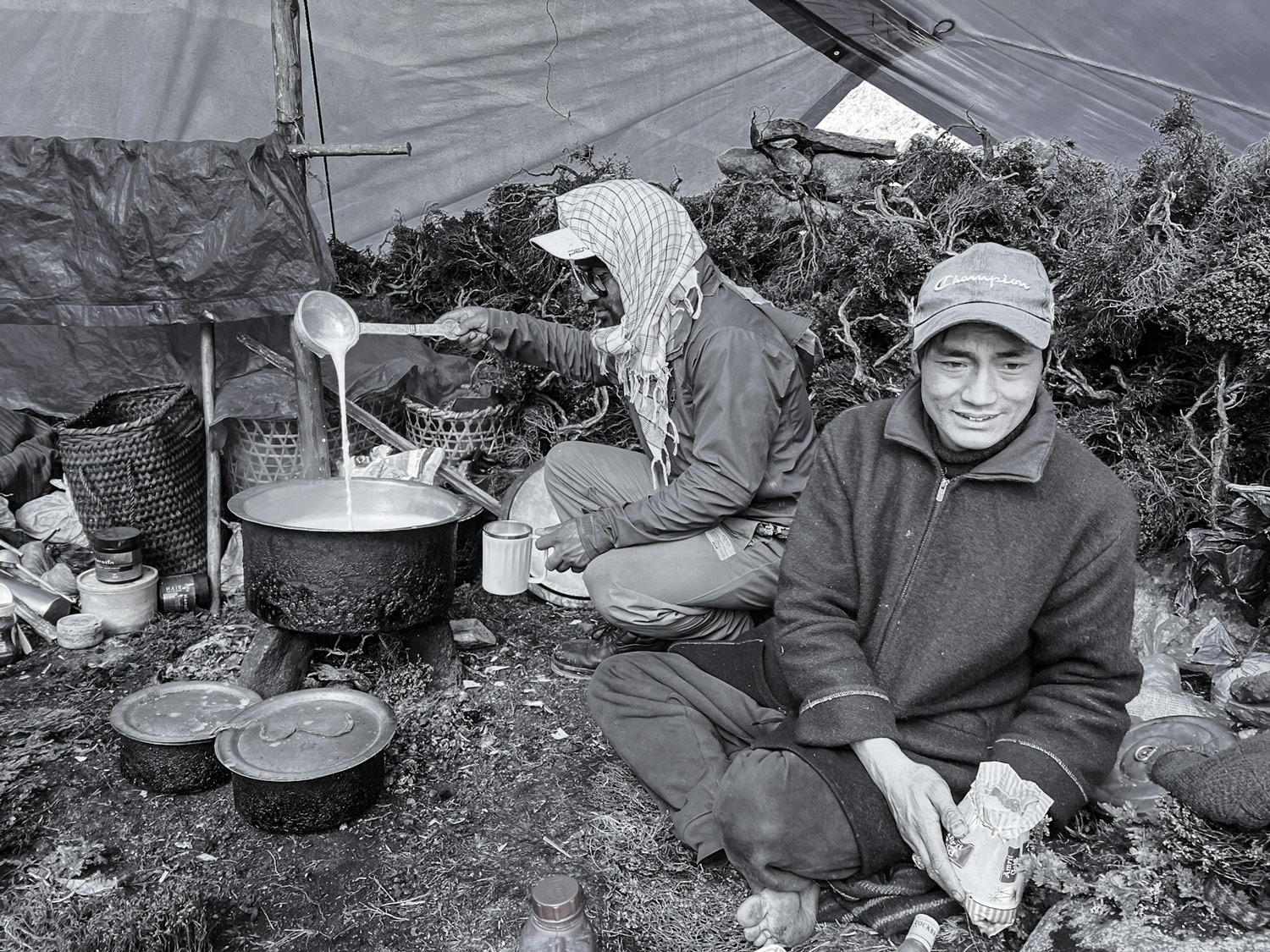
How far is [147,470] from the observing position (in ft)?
11.4

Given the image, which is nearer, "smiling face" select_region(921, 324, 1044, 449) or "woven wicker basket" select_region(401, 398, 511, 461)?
"smiling face" select_region(921, 324, 1044, 449)

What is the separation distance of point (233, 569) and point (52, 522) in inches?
32.9

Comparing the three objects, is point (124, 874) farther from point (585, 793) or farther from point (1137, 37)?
point (1137, 37)

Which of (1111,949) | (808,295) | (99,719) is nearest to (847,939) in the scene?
(1111,949)

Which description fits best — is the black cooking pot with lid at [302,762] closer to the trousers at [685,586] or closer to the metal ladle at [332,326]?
the trousers at [685,586]

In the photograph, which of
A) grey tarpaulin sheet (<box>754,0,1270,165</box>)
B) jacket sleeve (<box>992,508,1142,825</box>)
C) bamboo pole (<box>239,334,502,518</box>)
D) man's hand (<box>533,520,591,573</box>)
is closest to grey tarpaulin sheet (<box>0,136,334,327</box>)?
bamboo pole (<box>239,334,502,518</box>)

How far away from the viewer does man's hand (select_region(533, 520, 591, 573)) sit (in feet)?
9.13

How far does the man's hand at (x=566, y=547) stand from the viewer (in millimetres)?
2783

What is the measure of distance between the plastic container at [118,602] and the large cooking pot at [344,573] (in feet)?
2.91

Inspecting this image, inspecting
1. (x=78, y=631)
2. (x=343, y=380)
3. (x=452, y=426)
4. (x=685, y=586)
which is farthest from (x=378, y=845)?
(x=452, y=426)

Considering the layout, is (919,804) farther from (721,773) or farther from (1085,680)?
(721,773)

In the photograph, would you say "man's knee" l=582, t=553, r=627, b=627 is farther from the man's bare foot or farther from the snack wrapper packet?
the snack wrapper packet

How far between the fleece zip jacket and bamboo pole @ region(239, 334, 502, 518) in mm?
1926

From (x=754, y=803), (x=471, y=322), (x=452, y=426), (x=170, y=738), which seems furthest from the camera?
(x=452, y=426)
